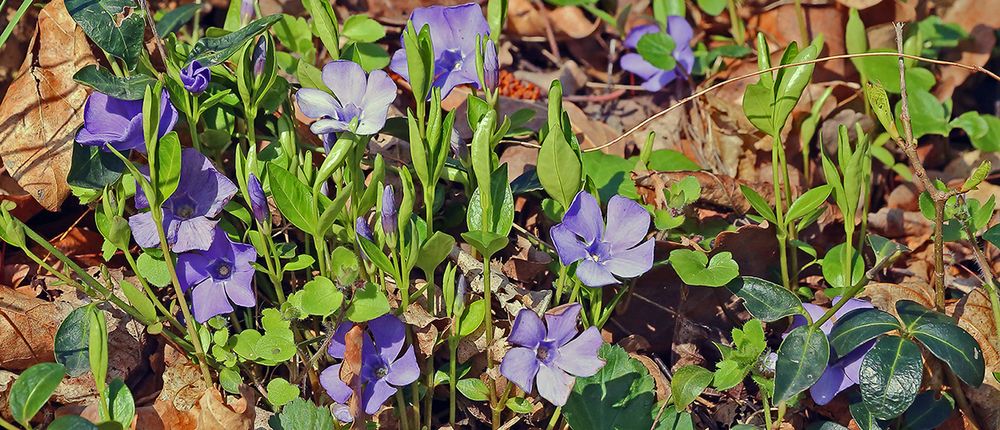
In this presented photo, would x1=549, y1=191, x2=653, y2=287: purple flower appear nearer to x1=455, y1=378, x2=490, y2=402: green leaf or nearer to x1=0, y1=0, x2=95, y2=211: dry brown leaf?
x1=455, y1=378, x2=490, y2=402: green leaf

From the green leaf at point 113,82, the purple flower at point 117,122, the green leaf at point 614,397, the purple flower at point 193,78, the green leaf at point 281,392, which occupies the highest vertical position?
the purple flower at point 193,78

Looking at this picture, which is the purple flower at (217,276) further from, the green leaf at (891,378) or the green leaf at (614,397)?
the green leaf at (891,378)

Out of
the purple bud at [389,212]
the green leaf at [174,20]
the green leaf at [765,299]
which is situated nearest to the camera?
the purple bud at [389,212]

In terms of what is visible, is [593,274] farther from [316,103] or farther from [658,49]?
[658,49]

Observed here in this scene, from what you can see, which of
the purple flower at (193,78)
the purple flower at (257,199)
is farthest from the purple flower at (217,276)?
the purple flower at (193,78)

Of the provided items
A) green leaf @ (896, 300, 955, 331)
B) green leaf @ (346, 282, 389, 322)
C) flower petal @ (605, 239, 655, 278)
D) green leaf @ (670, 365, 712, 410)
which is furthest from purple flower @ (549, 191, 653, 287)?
green leaf @ (896, 300, 955, 331)

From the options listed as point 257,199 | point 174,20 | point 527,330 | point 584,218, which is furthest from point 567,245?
point 174,20
